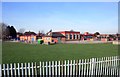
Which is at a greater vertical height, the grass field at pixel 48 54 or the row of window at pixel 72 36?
the row of window at pixel 72 36

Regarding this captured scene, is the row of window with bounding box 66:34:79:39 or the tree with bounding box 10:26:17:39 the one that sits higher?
the tree with bounding box 10:26:17:39

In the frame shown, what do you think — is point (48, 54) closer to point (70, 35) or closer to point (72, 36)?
point (70, 35)

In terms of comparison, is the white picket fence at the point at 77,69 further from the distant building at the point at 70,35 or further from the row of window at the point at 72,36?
the row of window at the point at 72,36

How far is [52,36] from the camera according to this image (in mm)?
63375

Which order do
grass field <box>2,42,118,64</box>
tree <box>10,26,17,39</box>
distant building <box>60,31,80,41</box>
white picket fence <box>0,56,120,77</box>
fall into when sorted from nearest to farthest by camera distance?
white picket fence <box>0,56,120,77</box> → grass field <box>2,42,118,64</box> → distant building <box>60,31,80,41</box> → tree <box>10,26,17,39</box>

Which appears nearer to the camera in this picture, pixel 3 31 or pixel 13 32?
pixel 3 31

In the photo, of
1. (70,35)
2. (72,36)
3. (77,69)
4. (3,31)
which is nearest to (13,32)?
(3,31)

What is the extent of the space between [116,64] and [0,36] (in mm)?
59202

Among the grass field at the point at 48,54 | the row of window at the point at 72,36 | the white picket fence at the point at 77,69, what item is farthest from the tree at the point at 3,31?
the white picket fence at the point at 77,69

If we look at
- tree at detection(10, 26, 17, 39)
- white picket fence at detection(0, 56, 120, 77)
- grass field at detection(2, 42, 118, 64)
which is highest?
tree at detection(10, 26, 17, 39)

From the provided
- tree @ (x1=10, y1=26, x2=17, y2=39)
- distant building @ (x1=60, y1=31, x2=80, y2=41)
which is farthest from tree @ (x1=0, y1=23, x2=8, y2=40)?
distant building @ (x1=60, y1=31, x2=80, y2=41)

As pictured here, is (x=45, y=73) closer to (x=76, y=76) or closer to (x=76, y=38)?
(x=76, y=76)

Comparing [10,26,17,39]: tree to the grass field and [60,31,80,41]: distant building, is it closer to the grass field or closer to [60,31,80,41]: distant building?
[60,31,80,41]: distant building

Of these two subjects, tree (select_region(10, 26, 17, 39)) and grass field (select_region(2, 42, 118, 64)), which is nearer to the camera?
grass field (select_region(2, 42, 118, 64))
